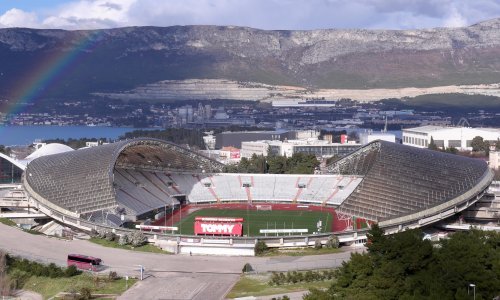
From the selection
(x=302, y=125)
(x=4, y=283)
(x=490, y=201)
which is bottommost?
(x=4, y=283)

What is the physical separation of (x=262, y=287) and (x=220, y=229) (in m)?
11.5

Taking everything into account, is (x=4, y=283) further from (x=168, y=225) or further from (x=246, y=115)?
(x=246, y=115)

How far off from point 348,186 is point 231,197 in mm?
8385

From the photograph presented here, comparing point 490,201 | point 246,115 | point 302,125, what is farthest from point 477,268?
point 246,115

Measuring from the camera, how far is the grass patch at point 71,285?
38938 millimetres

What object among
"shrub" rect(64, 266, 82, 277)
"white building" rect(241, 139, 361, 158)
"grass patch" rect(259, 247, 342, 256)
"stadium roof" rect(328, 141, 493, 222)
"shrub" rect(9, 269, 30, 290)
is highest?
"white building" rect(241, 139, 361, 158)

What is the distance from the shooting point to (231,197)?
67.1 metres

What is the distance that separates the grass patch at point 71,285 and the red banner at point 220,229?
10.4 meters

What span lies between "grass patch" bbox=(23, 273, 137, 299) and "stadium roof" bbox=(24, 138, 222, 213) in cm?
1294

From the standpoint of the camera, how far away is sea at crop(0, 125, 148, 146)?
144062mm

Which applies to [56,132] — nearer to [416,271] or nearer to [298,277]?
[298,277]

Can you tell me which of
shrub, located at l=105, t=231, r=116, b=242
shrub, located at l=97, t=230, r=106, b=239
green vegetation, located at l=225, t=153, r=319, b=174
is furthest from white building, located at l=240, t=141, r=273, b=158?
shrub, located at l=105, t=231, r=116, b=242

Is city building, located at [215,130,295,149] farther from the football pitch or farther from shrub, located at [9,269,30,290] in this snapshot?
shrub, located at [9,269,30,290]

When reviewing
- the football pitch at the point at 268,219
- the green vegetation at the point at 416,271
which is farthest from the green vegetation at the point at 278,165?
the green vegetation at the point at 416,271
